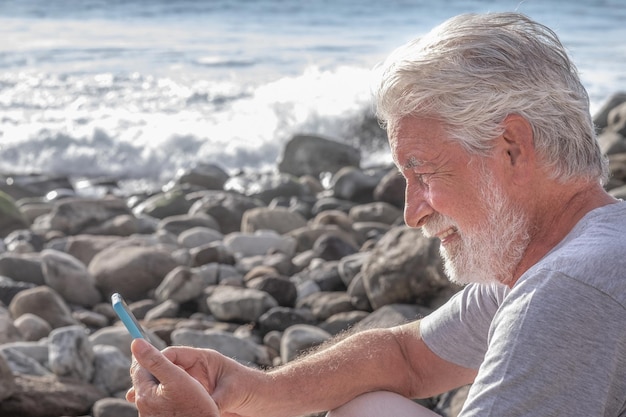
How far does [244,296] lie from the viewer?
5980mm

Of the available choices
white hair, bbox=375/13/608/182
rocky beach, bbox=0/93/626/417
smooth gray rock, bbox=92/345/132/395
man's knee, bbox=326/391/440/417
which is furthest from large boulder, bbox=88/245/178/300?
white hair, bbox=375/13/608/182

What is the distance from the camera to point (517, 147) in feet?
7.32

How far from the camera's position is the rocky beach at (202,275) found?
4.92m

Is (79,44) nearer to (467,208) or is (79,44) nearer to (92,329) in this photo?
(92,329)

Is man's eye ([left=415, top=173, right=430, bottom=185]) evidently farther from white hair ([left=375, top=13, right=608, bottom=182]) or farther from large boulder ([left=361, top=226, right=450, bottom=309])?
large boulder ([left=361, top=226, right=450, bottom=309])

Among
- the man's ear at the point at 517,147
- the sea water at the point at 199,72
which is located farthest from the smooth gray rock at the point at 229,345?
the sea water at the point at 199,72

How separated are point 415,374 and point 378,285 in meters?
2.68

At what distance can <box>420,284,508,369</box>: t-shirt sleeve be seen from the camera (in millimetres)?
2678

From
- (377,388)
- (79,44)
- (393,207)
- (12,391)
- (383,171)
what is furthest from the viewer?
(79,44)

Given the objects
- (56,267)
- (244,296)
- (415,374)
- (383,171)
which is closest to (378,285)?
(244,296)

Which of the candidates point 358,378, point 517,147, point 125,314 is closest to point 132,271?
point 358,378

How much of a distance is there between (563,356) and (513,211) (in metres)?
0.44

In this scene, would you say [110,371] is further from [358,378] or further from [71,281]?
[358,378]

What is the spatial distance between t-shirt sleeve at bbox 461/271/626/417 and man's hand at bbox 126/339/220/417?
616 millimetres
